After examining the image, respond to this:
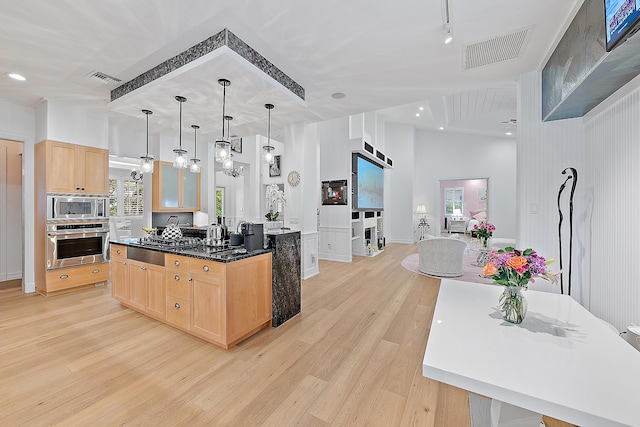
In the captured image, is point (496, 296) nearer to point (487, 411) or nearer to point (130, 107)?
point (487, 411)

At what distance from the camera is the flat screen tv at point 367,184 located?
273 inches

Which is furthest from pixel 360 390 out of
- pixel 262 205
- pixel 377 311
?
pixel 262 205

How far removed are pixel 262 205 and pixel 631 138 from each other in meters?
7.11

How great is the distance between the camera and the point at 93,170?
14.6 feet

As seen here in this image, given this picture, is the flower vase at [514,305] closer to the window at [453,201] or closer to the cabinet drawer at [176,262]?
the cabinet drawer at [176,262]

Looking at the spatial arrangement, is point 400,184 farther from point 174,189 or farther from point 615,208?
point 615,208

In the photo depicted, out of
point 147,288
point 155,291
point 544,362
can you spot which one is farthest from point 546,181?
point 147,288

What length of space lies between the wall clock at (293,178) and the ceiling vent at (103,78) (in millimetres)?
2800

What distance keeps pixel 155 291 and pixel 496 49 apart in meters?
4.48

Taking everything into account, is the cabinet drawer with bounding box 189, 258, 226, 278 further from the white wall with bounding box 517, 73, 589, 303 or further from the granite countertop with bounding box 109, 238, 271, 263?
the white wall with bounding box 517, 73, 589, 303

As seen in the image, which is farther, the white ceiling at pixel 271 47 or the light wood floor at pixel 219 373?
the white ceiling at pixel 271 47

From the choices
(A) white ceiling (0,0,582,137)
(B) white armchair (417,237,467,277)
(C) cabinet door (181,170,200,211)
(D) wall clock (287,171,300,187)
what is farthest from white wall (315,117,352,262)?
(C) cabinet door (181,170,200,211)

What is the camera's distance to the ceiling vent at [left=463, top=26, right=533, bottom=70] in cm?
256

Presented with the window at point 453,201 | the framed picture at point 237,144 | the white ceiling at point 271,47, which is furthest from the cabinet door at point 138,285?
the window at point 453,201
